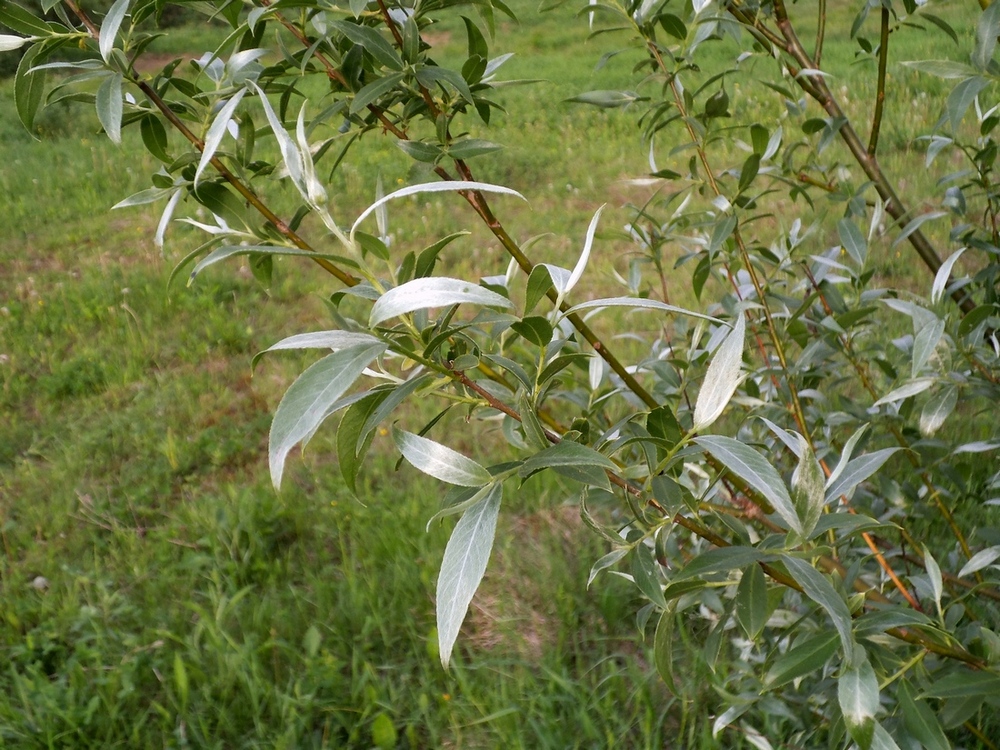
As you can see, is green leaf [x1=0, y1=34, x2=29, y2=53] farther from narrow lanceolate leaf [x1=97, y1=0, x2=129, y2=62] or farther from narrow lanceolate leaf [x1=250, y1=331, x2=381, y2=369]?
narrow lanceolate leaf [x1=250, y1=331, x2=381, y2=369]

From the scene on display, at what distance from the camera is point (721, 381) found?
530mm

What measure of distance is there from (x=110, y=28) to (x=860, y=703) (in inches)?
31.9

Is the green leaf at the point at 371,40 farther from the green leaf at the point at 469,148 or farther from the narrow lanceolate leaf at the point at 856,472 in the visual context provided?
the narrow lanceolate leaf at the point at 856,472

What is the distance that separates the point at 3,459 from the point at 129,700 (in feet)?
4.60

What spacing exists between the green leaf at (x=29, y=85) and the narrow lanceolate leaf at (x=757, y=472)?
630 millimetres

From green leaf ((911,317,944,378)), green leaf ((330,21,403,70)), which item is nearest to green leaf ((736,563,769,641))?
green leaf ((911,317,944,378))

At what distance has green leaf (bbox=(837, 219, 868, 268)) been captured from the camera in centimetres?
111

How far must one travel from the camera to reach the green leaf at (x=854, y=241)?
43.5 inches

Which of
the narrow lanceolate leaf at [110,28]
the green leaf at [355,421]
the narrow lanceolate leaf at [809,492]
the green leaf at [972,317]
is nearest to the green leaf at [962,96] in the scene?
the green leaf at [972,317]

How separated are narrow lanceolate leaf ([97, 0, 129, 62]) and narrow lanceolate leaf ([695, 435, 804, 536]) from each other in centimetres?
55

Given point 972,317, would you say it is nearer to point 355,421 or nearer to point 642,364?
point 642,364

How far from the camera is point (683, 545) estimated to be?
5.11 ft

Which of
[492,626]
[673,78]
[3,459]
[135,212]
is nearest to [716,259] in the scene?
[673,78]

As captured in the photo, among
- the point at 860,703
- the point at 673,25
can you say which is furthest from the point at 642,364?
the point at 860,703
